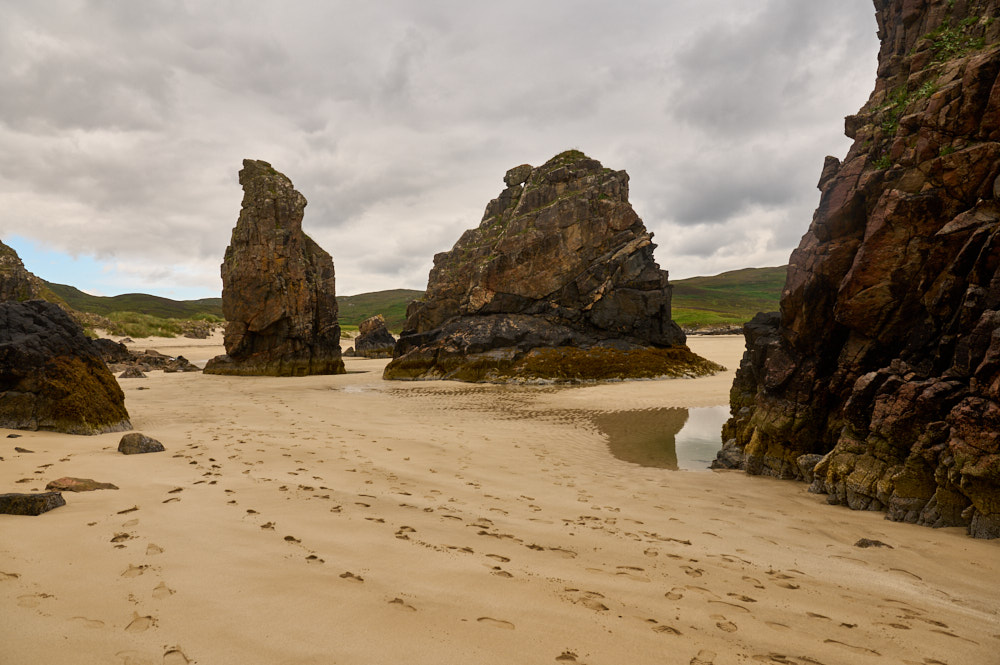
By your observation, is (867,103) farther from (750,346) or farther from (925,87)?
(750,346)

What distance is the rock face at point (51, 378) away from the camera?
871cm

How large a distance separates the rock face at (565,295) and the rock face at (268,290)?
305 inches

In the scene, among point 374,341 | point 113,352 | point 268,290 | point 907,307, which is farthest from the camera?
point 374,341

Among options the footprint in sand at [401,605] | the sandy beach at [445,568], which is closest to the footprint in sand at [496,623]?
the sandy beach at [445,568]

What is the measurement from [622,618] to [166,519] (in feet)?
13.1

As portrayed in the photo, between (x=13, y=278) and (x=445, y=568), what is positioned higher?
(x=13, y=278)

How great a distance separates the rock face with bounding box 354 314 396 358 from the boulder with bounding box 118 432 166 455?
159 feet

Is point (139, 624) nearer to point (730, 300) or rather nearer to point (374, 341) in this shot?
point (374, 341)

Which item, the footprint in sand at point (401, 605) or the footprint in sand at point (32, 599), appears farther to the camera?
the footprint in sand at point (401, 605)

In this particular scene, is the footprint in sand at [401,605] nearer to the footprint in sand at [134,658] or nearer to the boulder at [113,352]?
the footprint in sand at [134,658]

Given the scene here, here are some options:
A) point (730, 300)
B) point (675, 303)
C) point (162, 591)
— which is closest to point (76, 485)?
point (162, 591)

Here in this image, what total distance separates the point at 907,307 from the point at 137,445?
12.3 meters

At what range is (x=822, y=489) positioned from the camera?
316 inches

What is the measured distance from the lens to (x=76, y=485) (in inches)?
199
